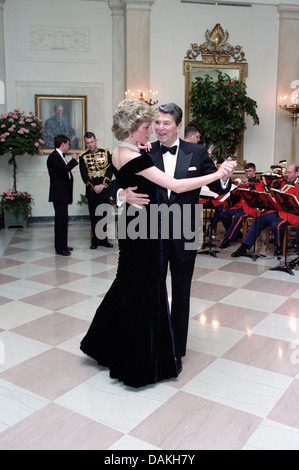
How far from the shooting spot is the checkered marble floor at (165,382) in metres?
2.56

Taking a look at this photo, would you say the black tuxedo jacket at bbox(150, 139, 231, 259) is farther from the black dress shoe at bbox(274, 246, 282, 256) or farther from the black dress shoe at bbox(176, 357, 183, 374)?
the black dress shoe at bbox(274, 246, 282, 256)

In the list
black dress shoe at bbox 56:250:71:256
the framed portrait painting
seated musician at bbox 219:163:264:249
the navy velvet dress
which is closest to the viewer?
the navy velvet dress

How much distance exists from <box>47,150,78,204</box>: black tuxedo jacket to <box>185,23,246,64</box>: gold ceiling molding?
4456mm

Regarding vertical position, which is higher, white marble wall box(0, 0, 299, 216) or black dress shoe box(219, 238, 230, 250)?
white marble wall box(0, 0, 299, 216)

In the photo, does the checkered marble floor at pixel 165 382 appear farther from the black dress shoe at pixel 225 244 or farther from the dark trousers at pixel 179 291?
the black dress shoe at pixel 225 244

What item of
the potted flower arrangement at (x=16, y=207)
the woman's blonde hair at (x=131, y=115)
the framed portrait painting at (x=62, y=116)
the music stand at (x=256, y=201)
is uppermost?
the framed portrait painting at (x=62, y=116)

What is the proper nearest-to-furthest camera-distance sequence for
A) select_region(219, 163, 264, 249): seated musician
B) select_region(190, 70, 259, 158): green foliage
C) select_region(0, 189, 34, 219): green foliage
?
select_region(219, 163, 264, 249): seated musician
select_region(190, 70, 259, 158): green foliage
select_region(0, 189, 34, 219): green foliage

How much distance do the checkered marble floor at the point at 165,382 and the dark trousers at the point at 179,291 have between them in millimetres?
256

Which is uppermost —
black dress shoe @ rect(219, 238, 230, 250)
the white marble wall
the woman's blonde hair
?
the white marble wall

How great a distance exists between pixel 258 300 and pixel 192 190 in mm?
2172

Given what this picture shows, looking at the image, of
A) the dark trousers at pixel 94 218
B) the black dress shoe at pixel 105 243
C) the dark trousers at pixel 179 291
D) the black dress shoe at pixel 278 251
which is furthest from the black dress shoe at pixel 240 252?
the dark trousers at pixel 179 291

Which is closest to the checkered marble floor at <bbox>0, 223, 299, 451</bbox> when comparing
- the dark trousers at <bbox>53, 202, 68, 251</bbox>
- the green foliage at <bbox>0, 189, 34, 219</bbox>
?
the dark trousers at <bbox>53, 202, 68, 251</bbox>

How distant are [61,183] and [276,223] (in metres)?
3.31

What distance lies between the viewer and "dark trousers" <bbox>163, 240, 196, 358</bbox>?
10.8 ft
